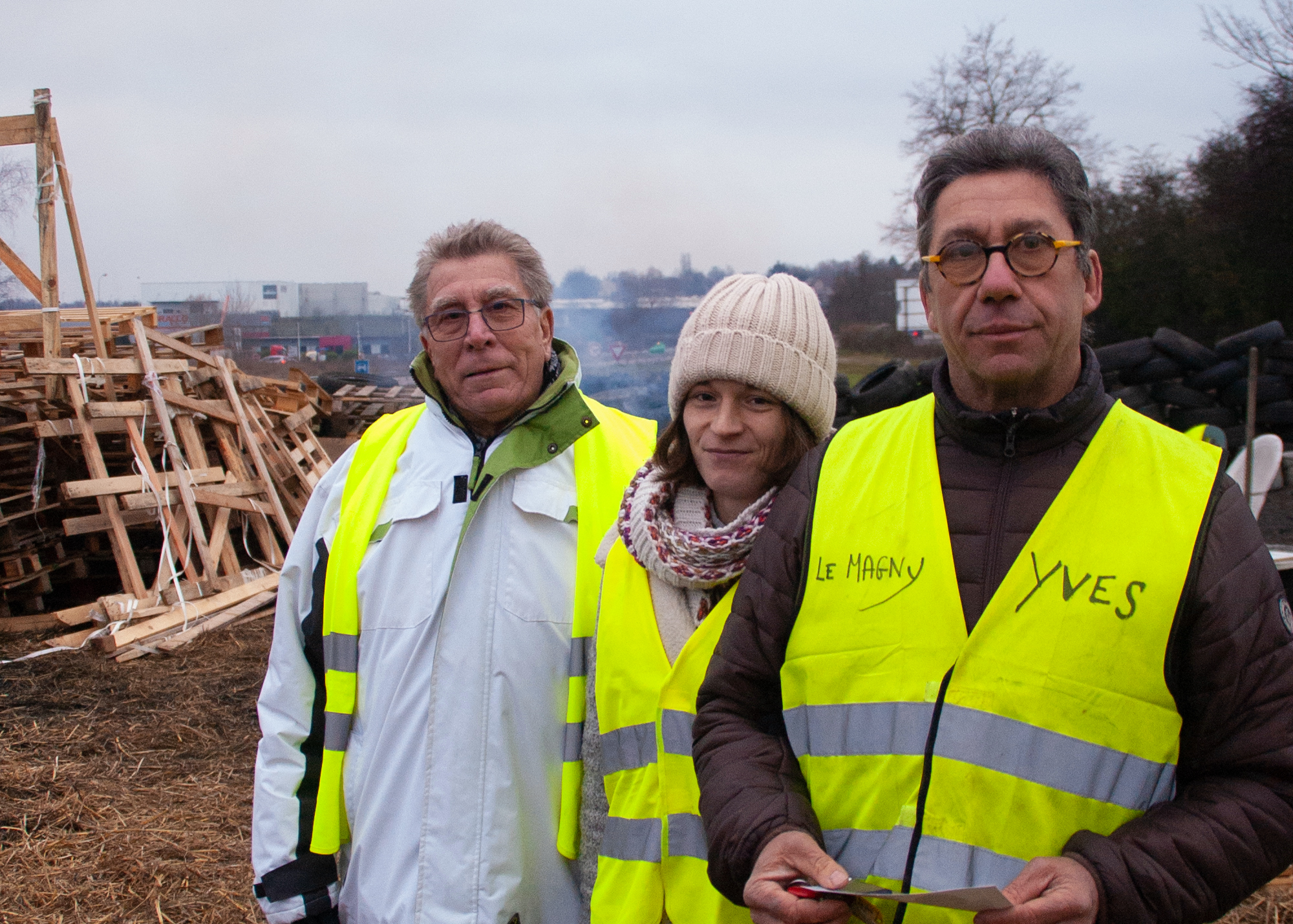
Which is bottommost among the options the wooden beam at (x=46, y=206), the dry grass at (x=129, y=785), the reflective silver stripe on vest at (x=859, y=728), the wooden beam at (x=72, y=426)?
the dry grass at (x=129, y=785)

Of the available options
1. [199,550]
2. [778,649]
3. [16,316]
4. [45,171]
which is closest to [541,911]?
[778,649]

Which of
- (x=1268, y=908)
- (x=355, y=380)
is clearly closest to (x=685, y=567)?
(x=1268, y=908)

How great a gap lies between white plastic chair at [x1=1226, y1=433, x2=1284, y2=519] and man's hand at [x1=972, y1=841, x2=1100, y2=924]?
6645 mm

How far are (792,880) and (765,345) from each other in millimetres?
1034

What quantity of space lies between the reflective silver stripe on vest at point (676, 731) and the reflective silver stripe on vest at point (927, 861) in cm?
41

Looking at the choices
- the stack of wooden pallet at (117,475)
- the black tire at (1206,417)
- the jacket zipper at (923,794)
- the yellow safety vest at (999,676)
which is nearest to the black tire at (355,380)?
the stack of wooden pallet at (117,475)

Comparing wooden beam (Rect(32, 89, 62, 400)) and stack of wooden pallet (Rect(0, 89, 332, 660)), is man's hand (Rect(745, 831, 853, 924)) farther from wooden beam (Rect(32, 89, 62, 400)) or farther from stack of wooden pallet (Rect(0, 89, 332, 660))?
wooden beam (Rect(32, 89, 62, 400))

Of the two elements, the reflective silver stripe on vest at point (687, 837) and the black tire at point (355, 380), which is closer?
the reflective silver stripe on vest at point (687, 837)

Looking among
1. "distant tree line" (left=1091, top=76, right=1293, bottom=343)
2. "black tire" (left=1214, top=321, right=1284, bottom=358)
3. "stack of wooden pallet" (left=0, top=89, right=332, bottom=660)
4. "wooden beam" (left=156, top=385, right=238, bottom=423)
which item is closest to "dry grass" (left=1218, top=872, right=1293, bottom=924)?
"stack of wooden pallet" (left=0, top=89, right=332, bottom=660)

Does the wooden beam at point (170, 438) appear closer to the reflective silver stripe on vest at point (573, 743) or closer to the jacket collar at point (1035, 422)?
the reflective silver stripe on vest at point (573, 743)

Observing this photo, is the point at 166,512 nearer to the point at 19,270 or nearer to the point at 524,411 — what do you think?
the point at 19,270

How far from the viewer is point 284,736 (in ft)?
7.52

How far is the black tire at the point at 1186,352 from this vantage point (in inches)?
482

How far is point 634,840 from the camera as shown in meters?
1.92
